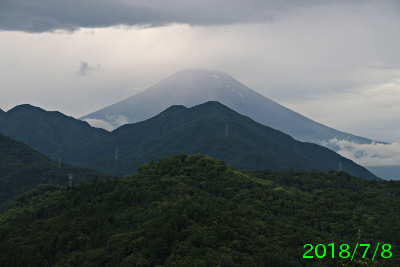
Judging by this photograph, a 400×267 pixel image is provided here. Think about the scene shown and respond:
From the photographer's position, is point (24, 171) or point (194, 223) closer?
point (194, 223)

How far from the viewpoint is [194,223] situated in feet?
192

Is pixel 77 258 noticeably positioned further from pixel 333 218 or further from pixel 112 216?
pixel 333 218

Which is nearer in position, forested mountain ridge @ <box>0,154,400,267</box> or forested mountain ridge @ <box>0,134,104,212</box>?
forested mountain ridge @ <box>0,154,400,267</box>

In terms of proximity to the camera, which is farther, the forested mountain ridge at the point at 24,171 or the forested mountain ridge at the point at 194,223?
the forested mountain ridge at the point at 24,171

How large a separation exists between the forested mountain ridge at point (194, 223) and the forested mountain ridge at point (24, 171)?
243ft

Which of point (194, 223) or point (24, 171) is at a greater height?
point (194, 223)

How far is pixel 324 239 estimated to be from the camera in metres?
64.3

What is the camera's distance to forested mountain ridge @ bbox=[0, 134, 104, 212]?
511 ft

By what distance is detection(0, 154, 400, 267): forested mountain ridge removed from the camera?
5478 centimetres

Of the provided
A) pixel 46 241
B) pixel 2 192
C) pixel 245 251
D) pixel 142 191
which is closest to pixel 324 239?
pixel 245 251

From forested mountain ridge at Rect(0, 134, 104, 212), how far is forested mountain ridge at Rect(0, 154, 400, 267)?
243 feet

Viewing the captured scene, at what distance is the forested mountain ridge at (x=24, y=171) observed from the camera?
15562cm

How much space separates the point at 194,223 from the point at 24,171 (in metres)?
122

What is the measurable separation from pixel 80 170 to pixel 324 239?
14395 cm
